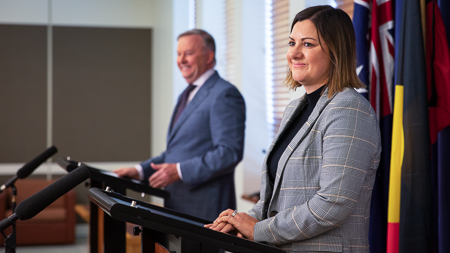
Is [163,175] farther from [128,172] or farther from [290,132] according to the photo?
[290,132]

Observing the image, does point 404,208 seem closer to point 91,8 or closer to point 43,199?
point 43,199

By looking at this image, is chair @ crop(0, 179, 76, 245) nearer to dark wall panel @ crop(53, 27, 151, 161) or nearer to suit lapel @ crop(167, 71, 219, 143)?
dark wall panel @ crop(53, 27, 151, 161)

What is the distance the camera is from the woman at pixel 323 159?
1.16 metres

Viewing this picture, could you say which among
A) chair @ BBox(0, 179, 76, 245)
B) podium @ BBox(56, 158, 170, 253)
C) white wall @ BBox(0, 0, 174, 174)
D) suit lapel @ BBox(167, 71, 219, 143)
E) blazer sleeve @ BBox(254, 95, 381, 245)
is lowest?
chair @ BBox(0, 179, 76, 245)

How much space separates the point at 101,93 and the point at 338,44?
5730mm

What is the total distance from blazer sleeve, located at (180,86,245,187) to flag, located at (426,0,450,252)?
3.40 ft

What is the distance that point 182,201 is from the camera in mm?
2504

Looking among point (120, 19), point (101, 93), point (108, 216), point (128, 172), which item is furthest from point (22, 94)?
point (108, 216)

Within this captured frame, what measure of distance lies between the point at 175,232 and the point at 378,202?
1026 millimetres

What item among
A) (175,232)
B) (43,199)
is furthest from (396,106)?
(43,199)

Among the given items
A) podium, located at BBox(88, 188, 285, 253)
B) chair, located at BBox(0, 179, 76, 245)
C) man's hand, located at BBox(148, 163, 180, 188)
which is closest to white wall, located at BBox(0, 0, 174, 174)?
chair, located at BBox(0, 179, 76, 245)

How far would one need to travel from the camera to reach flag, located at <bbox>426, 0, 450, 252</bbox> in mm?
1546

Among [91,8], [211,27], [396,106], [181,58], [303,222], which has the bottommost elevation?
[303,222]

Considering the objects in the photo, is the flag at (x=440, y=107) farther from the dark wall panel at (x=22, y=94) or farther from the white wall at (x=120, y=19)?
the dark wall panel at (x=22, y=94)
